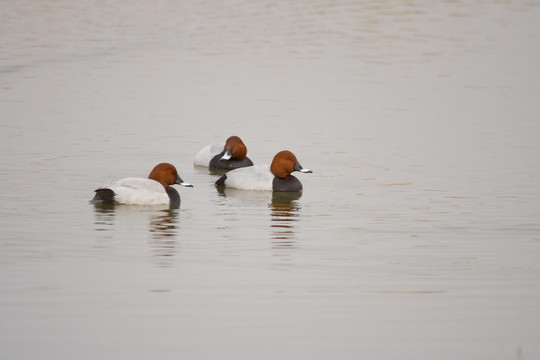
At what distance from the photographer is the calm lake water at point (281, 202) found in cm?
736

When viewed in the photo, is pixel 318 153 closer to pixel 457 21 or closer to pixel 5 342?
pixel 5 342

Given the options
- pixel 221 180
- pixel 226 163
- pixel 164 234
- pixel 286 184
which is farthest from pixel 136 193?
pixel 226 163

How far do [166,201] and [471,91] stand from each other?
13592mm

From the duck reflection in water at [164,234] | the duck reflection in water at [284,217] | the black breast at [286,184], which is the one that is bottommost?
the duck reflection in water at [284,217]

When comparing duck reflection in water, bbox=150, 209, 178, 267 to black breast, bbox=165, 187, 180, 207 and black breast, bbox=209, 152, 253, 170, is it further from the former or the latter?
black breast, bbox=209, 152, 253, 170

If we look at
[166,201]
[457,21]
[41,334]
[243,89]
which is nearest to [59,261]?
[41,334]

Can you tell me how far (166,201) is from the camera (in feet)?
42.4

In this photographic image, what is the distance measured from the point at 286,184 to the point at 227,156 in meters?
2.33

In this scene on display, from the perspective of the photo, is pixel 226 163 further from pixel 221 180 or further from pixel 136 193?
pixel 136 193

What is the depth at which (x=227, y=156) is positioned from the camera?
16562mm

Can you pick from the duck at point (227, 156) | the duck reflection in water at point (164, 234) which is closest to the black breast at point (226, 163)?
the duck at point (227, 156)

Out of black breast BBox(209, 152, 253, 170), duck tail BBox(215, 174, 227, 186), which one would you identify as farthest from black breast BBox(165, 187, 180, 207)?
→ black breast BBox(209, 152, 253, 170)

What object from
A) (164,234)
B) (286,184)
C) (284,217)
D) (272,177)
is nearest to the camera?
(164,234)

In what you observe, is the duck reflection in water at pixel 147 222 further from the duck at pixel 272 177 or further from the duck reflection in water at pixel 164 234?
the duck at pixel 272 177
